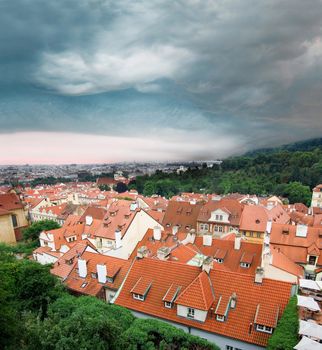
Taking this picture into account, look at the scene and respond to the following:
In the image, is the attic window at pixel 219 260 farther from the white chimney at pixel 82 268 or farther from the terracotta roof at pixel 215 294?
the white chimney at pixel 82 268

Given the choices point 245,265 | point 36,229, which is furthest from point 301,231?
point 36,229

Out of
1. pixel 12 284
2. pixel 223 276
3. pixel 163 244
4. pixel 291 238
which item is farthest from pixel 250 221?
pixel 12 284

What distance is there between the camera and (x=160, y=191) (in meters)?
132

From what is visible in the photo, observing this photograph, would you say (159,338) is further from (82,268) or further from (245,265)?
(245,265)

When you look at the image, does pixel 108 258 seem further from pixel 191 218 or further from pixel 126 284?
pixel 191 218

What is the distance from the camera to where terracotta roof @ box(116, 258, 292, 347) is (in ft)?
56.5

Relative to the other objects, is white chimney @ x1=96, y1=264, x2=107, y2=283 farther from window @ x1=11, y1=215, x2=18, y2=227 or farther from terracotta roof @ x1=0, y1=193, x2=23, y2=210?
window @ x1=11, y1=215, x2=18, y2=227

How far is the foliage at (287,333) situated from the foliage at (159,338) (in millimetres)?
3714

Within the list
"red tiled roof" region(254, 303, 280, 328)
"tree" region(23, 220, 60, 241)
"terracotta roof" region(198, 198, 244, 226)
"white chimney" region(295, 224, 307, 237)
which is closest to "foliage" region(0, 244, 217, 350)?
"red tiled roof" region(254, 303, 280, 328)

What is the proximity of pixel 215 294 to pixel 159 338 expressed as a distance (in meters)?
5.78

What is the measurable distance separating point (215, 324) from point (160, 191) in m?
115

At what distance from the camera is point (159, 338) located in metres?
15.3

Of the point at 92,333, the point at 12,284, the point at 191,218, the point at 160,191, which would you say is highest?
the point at 92,333

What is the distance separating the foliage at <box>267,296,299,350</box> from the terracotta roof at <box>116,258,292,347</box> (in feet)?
5.49
